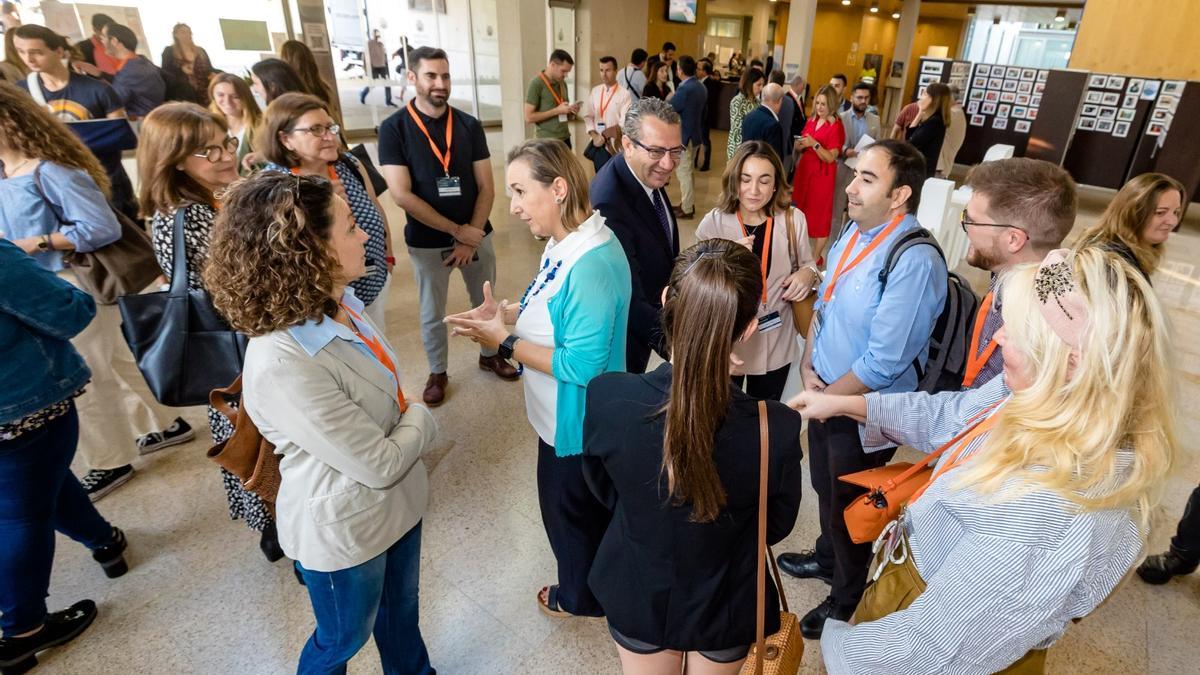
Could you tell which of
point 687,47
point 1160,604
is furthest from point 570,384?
point 687,47

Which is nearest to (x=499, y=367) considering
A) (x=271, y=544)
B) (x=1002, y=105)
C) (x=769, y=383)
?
(x=271, y=544)

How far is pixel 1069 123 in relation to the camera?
8656mm

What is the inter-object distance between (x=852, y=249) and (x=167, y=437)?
3375 millimetres

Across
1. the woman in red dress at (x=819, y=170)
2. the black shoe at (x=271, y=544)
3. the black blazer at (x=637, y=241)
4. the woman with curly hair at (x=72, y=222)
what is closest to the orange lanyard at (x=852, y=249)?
the black blazer at (x=637, y=241)

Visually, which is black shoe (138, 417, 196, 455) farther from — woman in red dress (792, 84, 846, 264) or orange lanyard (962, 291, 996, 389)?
woman in red dress (792, 84, 846, 264)

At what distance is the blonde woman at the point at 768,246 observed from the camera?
248 cm

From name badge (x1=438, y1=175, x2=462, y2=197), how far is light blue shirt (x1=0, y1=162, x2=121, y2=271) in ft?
4.61

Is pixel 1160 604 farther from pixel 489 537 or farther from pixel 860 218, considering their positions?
pixel 489 537

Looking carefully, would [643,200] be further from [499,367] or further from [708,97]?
[708,97]

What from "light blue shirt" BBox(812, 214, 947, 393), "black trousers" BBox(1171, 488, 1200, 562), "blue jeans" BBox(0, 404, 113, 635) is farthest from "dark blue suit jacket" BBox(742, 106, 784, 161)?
"blue jeans" BBox(0, 404, 113, 635)

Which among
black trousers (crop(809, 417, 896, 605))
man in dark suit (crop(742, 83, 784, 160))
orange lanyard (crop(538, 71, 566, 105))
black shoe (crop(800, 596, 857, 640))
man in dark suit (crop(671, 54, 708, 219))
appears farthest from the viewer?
man in dark suit (crop(671, 54, 708, 219))

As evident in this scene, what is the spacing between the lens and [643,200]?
2.21m

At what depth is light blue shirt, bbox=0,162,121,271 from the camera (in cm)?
216

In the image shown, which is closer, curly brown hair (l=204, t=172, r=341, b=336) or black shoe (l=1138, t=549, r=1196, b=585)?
curly brown hair (l=204, t=172, r=341, b=336)
